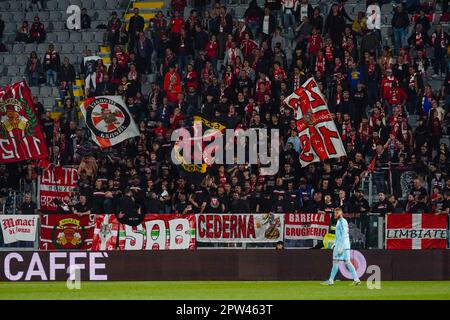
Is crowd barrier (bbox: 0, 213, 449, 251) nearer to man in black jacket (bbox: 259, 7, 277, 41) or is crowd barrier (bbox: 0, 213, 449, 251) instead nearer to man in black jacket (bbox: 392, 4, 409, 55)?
man in black jacket (bbox: 392, 4, 409, 55)

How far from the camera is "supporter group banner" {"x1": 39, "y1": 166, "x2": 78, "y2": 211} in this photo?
3472 centimetres

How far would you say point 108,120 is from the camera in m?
35.8

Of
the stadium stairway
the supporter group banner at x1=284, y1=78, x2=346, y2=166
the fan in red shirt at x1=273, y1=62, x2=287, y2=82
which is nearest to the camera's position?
the supporter group banner at x1=284, y1=78, x2=346, y2=166

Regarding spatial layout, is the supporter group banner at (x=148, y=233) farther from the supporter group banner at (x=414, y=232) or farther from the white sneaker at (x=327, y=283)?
the supporter group banner at (x=414, y=232)

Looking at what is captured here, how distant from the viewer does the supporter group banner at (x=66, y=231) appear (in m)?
32.6

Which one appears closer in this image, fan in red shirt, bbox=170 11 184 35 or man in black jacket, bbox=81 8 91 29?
fan in red shirt, bbox=170 11 184 35

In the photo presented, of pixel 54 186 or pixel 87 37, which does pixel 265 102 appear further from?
pixel 87 37

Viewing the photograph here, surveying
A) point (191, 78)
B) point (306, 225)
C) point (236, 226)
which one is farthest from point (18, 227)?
point (191, 78)

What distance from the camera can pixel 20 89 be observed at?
35.6 meters

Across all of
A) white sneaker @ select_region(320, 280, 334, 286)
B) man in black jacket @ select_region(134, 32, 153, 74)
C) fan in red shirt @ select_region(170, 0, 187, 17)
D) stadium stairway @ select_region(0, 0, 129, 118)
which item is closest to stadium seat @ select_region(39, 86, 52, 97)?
stadium stairway @ select_region(0, 0, 129, 118)

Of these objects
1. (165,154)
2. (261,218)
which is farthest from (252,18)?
(261,218)

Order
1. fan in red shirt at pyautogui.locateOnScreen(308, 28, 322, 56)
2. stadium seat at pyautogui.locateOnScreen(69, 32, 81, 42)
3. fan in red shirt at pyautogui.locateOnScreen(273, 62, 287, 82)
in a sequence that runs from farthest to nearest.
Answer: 1. stadium seat at pyautogui.locateOnScreen(69, 32, 81, 42)
2. fan in red shirt at pyautogui.locateOnScreen(308, 28, 322, 56)
3. fan in red shirt at pyautogui.locateOnScreen(273, 62, 287, 82)

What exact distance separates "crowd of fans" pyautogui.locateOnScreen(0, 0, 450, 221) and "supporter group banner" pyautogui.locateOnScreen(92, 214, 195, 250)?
1.58 feet

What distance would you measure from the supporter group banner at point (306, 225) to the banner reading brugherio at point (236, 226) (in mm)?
220
